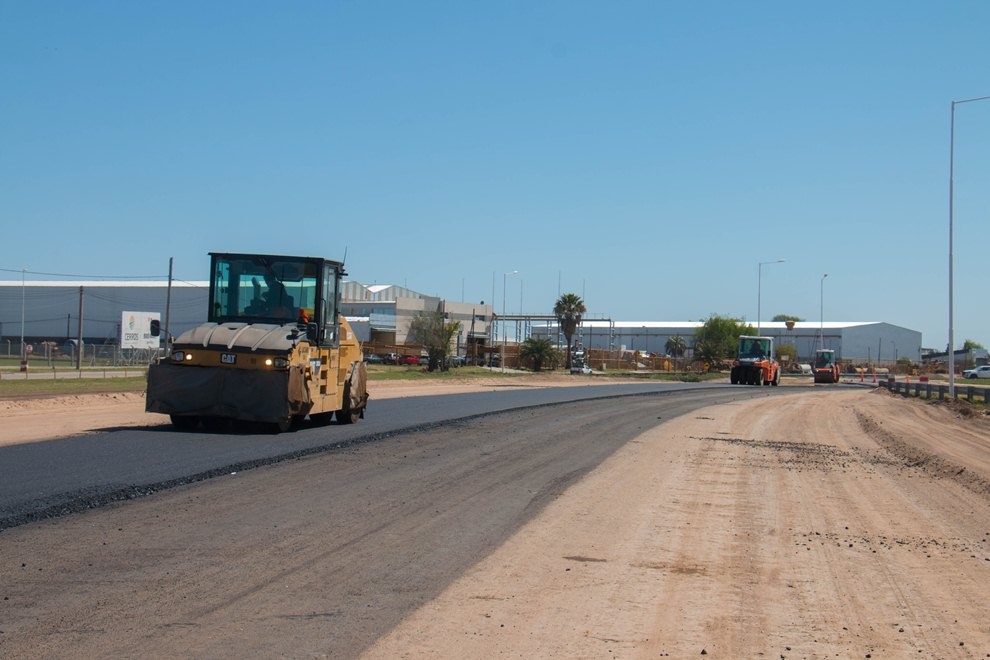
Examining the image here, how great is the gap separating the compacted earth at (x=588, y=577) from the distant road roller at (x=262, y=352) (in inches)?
120

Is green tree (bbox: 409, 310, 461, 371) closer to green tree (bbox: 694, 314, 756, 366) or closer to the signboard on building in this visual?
the signboard on building

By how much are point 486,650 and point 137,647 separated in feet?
6.64

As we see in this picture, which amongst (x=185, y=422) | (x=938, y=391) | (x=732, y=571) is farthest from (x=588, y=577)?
(x=938, y=391)

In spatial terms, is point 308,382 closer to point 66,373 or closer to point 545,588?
point 545,588

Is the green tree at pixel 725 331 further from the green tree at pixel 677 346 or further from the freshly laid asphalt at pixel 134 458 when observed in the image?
the freshly laid asphalt at pixel 134 458

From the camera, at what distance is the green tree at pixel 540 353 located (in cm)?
8188

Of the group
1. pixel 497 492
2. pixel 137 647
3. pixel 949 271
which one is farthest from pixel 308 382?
pixel 949 271

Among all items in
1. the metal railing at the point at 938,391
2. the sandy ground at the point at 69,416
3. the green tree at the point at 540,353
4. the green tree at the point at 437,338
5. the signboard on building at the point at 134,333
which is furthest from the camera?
the green tree at the point at 540,353

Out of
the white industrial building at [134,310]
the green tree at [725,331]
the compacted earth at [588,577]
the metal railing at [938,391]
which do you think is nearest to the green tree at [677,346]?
the green tree at [725,331]

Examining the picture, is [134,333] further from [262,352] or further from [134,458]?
[134,458]

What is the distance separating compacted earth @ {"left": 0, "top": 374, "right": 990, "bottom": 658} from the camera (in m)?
6.36

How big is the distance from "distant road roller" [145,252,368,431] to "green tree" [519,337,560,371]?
62.0m

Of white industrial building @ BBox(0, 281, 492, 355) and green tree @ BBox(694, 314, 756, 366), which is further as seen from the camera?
green tree @ BBox(694, 314, 756, 366)

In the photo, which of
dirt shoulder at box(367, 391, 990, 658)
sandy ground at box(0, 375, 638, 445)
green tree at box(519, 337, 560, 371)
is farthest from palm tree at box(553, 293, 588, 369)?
dirt shoulder at box(367, 391, 990, 658)
